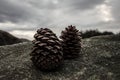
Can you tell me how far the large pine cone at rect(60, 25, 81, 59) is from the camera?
6.32 m

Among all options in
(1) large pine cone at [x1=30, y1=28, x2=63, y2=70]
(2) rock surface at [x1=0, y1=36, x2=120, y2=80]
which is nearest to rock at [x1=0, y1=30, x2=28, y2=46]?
(2) rock surface at [x1=0, y1=36, x2=120, y2=80]

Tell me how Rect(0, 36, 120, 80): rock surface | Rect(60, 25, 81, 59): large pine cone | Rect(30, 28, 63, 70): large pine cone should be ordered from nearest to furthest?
1. Rect(0, 36, 120, 80): rock surface
2. Rect(30, 28, 63, 70): large pine cone
3. Rect(60, 25, 81, 59): large pine cone

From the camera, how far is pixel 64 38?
6.39 m

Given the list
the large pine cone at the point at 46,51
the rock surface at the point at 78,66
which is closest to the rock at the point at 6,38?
the rock surface at the point at 78,66

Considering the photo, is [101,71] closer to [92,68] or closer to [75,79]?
[92,68]

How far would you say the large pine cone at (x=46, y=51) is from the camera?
222 inches

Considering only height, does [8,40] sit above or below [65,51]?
above

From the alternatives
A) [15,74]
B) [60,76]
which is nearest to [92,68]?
[60,76]

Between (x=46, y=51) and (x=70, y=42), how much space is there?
867 mm

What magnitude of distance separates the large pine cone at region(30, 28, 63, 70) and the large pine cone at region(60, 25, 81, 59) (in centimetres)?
47

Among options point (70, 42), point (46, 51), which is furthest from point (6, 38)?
point (46, 51)

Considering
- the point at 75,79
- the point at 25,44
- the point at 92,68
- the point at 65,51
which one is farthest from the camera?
the point at 25,44

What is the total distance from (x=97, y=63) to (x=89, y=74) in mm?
548

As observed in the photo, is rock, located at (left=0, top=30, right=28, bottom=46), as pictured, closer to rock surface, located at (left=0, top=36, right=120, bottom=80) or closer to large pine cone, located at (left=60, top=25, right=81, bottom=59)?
rock surface, located at (left=0, top=36, right=120, bottom=80)
